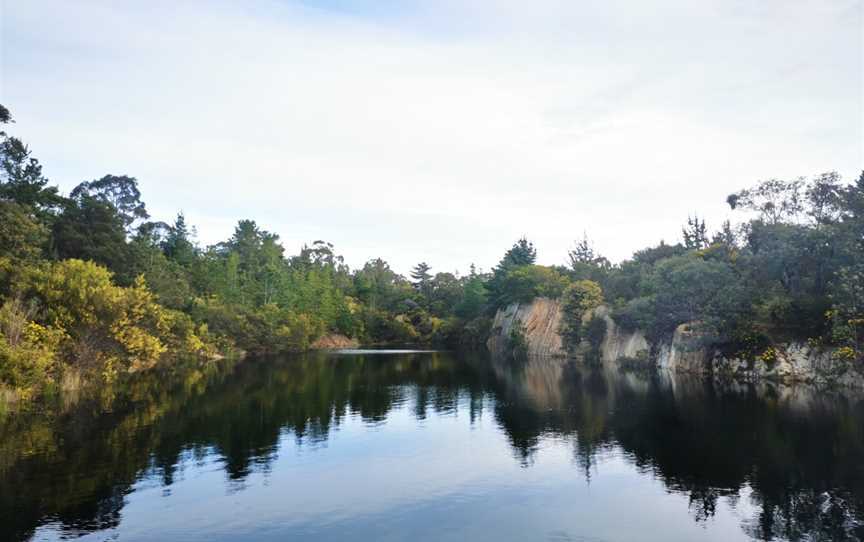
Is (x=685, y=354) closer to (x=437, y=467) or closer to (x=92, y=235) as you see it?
(x=437, y=467)

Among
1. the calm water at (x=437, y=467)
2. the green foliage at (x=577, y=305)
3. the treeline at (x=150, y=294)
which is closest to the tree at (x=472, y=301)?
the treeline at (x=150, y=294)

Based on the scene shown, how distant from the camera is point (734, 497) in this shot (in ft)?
65.9

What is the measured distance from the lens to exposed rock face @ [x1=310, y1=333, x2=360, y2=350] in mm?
106438

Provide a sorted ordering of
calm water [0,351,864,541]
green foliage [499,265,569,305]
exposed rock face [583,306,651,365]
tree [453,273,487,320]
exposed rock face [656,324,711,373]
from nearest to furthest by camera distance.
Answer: calm water [0,351,864,541]
exposed rock face [656,324,711,373]
exposed rock face [583,306,651,365]
green foliage [499,265,569,305]
tree [453,273,487,320]

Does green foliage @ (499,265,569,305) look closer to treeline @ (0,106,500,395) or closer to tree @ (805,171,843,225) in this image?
A: treeline @ (0,106,500,395)

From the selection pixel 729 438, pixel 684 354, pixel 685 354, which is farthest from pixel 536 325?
pixel 729 438

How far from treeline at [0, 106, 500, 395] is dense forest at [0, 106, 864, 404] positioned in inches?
6.3

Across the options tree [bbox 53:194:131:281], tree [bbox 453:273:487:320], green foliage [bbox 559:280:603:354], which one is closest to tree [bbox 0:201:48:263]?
tree [bbox 53:194:131:281]

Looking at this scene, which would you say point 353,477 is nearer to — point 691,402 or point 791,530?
point 791,530

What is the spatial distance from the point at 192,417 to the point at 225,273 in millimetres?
69840

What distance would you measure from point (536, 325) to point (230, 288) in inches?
1953

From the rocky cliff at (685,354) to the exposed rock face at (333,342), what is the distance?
3133 cm

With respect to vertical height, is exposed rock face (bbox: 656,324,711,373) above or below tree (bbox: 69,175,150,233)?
below

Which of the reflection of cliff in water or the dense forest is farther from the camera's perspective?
the dense forest
